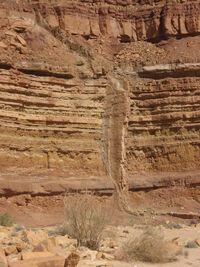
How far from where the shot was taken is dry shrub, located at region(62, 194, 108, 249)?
10.7 m

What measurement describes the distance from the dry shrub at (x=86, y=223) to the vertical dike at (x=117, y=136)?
33.7ft

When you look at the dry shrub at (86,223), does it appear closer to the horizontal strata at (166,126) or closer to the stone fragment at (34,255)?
the stone fragment at (34,255)

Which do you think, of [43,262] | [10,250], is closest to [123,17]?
[10,250]

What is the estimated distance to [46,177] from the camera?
19922 mm

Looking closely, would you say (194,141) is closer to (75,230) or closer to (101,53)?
(101,53)

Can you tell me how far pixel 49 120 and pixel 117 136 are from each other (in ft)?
12.5

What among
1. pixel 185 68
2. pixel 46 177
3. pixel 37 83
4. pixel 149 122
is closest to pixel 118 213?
pixel 46 177

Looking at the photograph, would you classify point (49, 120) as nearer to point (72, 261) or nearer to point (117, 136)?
point (117, 136)

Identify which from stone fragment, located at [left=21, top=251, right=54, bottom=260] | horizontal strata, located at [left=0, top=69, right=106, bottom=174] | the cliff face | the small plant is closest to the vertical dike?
the cliff face

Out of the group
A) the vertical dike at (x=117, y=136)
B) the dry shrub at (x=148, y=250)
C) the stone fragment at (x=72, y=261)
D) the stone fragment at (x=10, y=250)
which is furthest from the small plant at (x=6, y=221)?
the stone fragment at (x=72, y=261)

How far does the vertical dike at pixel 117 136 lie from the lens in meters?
22.3

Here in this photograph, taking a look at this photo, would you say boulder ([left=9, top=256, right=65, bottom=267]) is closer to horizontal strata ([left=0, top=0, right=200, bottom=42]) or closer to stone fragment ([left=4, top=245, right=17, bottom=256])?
stone fragment ([left=4, top=245, right=17, bottom=256])

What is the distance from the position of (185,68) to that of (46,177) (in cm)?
958

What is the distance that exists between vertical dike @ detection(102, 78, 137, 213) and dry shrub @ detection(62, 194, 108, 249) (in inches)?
404
